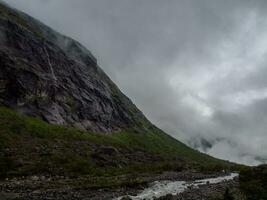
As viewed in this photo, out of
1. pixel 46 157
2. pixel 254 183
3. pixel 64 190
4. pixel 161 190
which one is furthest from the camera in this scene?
pixel 46 157

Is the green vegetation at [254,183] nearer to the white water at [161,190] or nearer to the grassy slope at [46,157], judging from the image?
the white water at [161,190]

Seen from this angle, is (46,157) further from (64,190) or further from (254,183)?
(254,183)

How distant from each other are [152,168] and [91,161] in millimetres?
21731

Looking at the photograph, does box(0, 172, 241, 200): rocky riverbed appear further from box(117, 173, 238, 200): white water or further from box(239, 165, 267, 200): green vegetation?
box(239, 165, 267, 200): green vegetation

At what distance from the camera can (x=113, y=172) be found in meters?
101

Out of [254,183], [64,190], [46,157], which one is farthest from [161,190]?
[46,157]

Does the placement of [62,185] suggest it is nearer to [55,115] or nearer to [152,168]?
[152,168]

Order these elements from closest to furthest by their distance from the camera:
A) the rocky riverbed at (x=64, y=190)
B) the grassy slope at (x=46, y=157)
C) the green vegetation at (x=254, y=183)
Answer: the green vegetation at (x=254, y=183) < the rocky riverbed at (x=64, y=190) < the grassy slope at (x=46, y=157)

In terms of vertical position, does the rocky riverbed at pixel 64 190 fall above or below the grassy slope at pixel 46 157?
below

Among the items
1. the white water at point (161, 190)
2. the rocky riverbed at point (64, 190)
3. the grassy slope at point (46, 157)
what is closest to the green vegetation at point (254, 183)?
the rocky riverbed at point (64, 190)

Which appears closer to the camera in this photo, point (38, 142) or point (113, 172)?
point (113, 172)

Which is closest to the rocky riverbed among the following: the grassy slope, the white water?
the white water

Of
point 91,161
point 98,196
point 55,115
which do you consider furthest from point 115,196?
point 55,115

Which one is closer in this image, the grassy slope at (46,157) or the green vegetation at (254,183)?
the green vegetation at (254,183)
